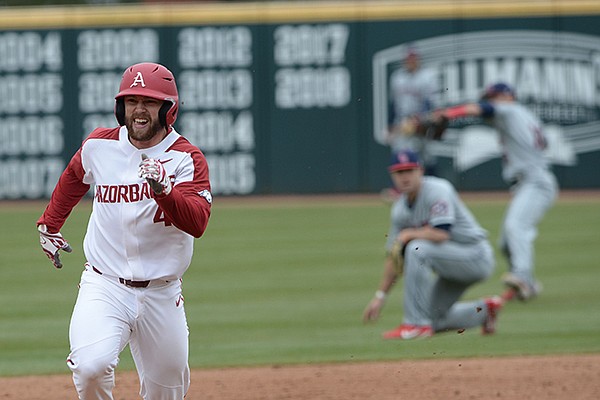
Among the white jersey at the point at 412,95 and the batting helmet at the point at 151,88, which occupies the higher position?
the batting helmet at the point at 151,88

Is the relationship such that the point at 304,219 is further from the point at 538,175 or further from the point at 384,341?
the point at 384,341

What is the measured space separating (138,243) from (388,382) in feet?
8.02

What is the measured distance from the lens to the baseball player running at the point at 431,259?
7953mm

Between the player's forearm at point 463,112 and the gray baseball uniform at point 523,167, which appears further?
the gray baseball uniform at point 523,167

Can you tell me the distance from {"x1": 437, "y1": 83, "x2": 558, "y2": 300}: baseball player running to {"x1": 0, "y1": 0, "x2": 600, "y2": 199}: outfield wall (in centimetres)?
893

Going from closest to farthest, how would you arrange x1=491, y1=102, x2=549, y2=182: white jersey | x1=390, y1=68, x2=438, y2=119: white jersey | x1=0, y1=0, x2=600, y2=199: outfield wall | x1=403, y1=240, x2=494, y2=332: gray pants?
x1=403, y1=240, x2=494, y2=332: gray pants → x1=491, y1=102, x2=549, y2=182: white jersey → x1=390, y1=68, x2=438, y2=119: white jersey → x1=0, y1=0, x2=600, y2=199: outfield wall

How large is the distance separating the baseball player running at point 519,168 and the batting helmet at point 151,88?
17.3 ft

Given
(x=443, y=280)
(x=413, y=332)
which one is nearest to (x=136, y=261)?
(x=413, y=332)

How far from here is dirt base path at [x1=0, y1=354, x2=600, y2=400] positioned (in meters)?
6.38

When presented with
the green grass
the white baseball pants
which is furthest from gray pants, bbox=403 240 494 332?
the white baseball pants

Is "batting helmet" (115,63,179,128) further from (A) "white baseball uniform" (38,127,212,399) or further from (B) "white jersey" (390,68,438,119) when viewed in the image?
(B) "white jersey" (390,68,438,119)

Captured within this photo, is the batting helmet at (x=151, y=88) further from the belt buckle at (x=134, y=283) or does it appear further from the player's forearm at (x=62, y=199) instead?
the belt buckle at (x=134, y=283)

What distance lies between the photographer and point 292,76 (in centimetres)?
1936

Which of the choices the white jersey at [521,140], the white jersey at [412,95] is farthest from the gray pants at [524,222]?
the white jersey at [412,95]
